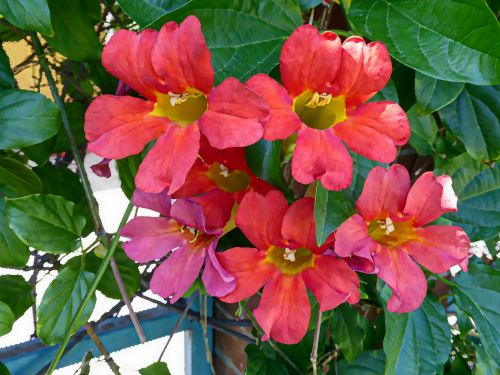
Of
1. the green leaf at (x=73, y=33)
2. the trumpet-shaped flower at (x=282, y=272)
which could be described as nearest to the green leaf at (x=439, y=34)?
the trumpet-shaped flower at (x=282, y=272)

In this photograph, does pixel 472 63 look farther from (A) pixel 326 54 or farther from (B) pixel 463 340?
(B) pixel 463 340

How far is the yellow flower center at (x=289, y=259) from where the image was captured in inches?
15.1

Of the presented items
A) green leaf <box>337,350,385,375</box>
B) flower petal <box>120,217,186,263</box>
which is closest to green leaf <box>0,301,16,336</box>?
flower petal <box>120,217,186,263</box>

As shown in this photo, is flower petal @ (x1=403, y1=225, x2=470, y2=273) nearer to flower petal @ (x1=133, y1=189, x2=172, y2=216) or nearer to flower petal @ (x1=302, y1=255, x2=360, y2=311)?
flower petal @ (x1=302, y1=255, x2=360, y2=311)

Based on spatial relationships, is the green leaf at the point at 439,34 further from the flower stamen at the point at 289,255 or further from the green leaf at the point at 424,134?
the green leaf at the point at 424,134

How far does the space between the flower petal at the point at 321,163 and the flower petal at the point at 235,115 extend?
0.10 ft

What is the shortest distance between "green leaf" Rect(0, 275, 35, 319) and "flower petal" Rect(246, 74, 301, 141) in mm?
426

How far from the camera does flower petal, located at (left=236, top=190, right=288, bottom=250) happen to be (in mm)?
352

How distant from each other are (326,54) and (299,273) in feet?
0.56

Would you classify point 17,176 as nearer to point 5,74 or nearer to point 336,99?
point 5,74

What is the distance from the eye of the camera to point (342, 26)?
0.78 m

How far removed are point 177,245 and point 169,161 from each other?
0.13 metres

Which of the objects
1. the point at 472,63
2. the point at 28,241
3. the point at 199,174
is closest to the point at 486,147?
the point at 472,63

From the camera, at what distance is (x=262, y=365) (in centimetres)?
66
